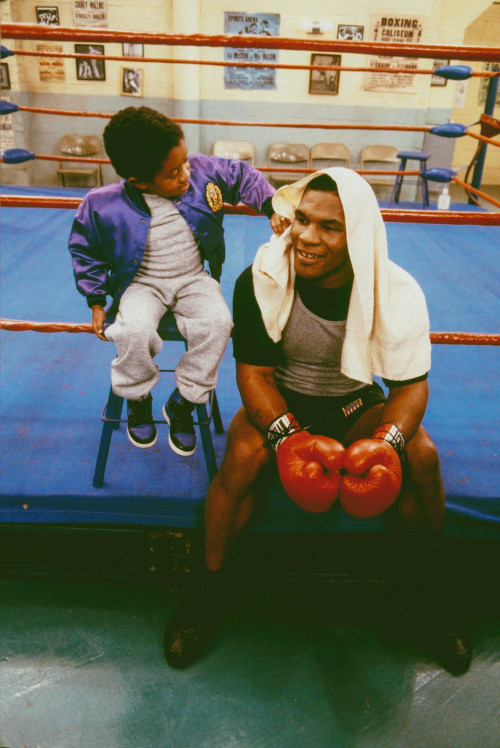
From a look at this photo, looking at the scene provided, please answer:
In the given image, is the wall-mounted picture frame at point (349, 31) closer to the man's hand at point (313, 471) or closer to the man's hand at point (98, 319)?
the man's hand at point (98, 319)

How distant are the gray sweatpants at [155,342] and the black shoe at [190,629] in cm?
49

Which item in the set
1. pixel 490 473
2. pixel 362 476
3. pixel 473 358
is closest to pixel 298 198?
pixel 362 476

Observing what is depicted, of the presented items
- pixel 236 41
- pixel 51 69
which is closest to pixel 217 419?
pixel 236 41

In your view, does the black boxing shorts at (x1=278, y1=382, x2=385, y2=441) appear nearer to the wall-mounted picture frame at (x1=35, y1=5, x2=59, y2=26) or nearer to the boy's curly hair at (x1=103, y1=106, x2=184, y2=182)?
the boy's curly hair at (x1=103, y1=106, x2=184, y2=182)

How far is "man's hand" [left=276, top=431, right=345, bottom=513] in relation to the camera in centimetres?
97

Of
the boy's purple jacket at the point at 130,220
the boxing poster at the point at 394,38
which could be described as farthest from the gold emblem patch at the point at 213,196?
the boxing poster at the point at 394,38

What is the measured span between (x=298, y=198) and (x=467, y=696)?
44.7 inches

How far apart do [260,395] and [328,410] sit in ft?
0.61

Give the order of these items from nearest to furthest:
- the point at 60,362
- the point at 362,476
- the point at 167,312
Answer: the point at 362,476 < the point at 167,312 < the point at 60,362

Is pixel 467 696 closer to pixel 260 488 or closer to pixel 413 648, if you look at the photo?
pixel 413 648

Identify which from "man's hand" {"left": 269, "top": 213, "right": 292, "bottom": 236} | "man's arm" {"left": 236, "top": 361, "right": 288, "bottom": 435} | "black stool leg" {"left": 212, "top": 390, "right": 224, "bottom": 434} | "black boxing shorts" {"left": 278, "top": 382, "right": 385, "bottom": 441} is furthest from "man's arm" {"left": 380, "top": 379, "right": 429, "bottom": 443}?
"black stool leg" {"left": 212, "top": 390, "right": 224, "bottom": 434}

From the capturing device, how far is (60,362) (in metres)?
1.91

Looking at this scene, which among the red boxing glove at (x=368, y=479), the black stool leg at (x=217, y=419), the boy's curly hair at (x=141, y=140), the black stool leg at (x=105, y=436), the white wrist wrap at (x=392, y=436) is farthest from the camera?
the black stool leg at (x=217, y=419)

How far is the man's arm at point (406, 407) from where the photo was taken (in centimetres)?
111
